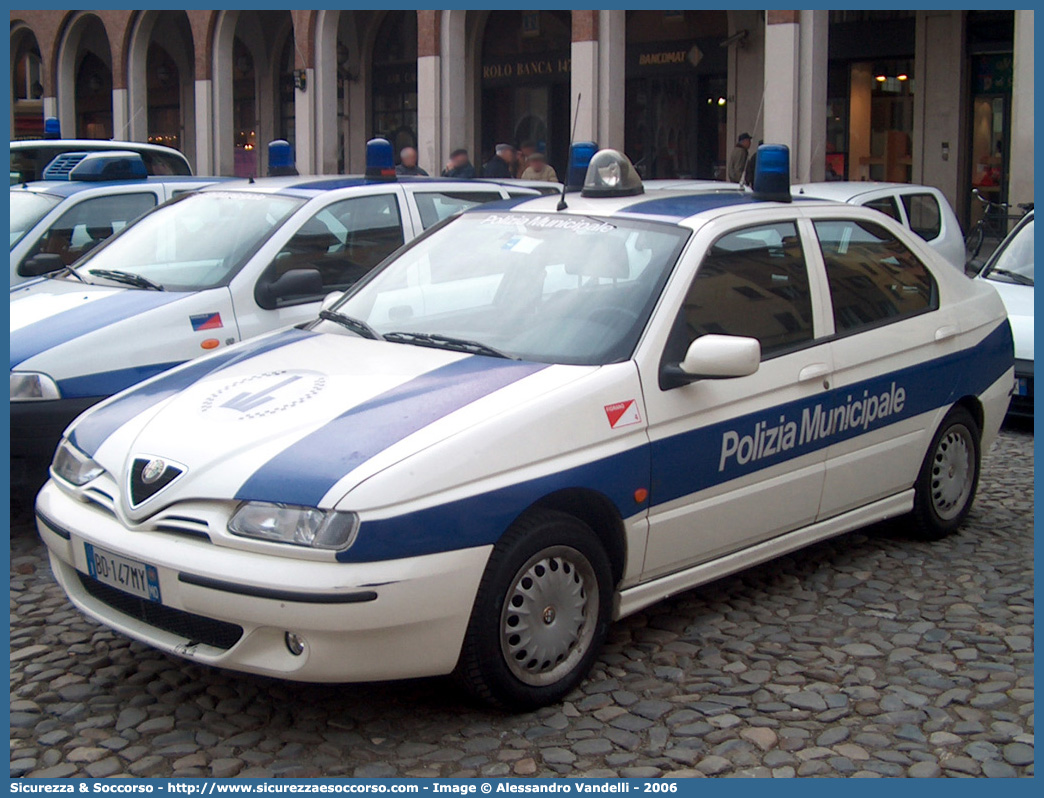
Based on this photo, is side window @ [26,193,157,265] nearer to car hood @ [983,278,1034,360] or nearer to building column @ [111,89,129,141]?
car hood @ [983,278,1034,360]

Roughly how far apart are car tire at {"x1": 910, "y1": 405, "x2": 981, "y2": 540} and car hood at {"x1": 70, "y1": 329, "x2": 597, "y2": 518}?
228cm

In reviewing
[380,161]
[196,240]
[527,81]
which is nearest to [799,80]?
[527,81]

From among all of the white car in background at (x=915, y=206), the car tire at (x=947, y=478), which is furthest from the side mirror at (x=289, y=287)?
the white car in background at (x=915, y=206)

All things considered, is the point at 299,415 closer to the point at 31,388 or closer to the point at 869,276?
the point at 31,388

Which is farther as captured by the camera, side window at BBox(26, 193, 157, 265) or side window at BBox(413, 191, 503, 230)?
side window at BBox(26, 193, 157, 265)

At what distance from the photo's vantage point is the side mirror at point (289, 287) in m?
6.60

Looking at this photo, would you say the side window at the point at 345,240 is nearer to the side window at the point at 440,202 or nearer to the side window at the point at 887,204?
the side window at the point at 440,202

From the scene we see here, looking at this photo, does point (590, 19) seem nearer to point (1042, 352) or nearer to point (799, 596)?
point (1042, 352)

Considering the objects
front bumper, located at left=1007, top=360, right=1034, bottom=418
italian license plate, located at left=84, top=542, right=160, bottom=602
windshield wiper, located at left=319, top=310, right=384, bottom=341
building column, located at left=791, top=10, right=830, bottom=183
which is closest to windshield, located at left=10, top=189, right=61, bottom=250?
windshield wiper, located at left=319, top=310, right=384, bottom=341

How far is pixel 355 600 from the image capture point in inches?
140

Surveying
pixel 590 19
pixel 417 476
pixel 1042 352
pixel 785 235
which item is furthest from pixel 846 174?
pixel 417 476

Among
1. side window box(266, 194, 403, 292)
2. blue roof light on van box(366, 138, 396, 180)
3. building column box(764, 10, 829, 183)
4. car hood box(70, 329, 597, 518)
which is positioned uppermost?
building column box(764, 10, 829, 183)

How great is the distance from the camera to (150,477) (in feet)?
12.9

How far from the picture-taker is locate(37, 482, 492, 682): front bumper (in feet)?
11.7
